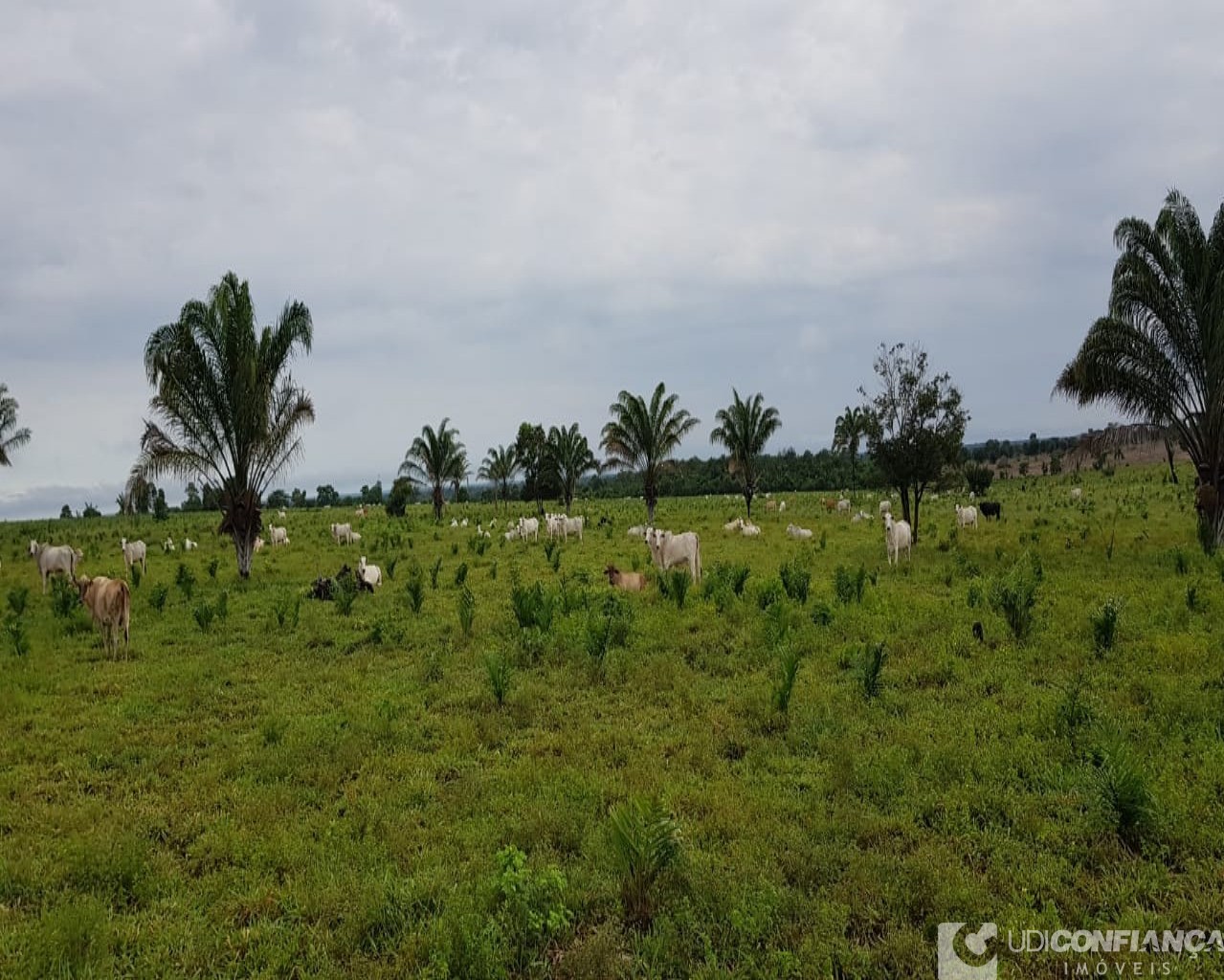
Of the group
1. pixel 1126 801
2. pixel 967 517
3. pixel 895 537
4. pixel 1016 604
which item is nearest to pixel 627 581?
pixel 895 537

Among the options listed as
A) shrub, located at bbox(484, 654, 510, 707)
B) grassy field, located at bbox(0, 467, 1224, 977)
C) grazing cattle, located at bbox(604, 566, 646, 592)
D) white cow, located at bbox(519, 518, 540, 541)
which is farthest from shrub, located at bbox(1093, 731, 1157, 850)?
white cow, located at bbox(519, 518, 540, 541)

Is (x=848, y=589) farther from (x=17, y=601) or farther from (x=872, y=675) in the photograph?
(x=17, y=601)

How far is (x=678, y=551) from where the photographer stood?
48.4 ft


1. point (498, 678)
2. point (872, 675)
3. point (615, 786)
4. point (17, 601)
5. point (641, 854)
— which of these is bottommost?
point (615, 786)

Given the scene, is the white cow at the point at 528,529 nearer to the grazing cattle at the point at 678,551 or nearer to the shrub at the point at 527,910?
the grazing cattle at the point at 678,551

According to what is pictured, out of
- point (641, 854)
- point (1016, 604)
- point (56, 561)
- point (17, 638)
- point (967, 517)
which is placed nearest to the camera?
point (641, 854)

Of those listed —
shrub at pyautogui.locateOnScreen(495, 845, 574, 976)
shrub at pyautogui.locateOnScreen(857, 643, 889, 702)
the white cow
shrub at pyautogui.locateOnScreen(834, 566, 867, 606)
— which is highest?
the white cow

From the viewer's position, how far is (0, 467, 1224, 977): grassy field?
12.4 feet

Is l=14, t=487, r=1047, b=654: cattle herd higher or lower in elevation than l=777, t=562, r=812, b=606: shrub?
higher

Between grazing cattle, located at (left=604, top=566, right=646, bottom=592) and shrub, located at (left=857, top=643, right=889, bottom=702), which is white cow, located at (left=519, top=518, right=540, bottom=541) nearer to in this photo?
grazing cattle, located at (left=604, top=566, right=646, bottom=592)

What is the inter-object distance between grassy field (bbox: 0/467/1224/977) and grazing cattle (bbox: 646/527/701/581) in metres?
3.03

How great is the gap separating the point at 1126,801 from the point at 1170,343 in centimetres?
1582

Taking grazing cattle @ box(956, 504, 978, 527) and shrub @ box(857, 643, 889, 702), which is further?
grazing cattle @ box(956, 504, 978, 527)

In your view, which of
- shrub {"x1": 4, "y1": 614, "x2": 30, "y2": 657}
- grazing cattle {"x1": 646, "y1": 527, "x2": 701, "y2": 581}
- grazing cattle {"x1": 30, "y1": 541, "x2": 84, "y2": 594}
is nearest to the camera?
shrub {"x1": 4, "y1": 614, "x2": 30, "y2": 657}
